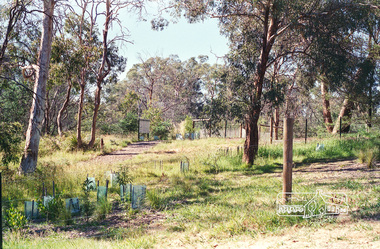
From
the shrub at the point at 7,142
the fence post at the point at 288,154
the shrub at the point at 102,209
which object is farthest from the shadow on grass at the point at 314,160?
the shrub at the point at 7,142

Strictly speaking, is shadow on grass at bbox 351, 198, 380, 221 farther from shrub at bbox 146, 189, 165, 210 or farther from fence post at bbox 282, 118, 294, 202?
shrub at bbox 146, 189, 165, 210

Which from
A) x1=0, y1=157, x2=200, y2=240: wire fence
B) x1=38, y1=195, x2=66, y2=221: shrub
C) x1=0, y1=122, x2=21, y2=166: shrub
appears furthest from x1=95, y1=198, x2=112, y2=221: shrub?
x1=0, y1=122, x2=21, y2=166: shrub

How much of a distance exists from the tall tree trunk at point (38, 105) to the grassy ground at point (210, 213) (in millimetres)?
598

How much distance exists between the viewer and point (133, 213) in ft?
21.5

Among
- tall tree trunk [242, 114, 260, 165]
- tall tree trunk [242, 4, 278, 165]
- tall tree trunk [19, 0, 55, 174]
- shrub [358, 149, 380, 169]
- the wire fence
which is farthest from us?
tall tree trunk [242, 114, 260, 165]

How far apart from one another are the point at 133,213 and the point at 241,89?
7205mm

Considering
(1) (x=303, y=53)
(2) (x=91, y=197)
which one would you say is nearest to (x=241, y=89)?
(1) (x=303, y=53)

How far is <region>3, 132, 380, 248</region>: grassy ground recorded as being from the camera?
4465 millimetres

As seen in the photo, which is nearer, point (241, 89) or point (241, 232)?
point (241, 232)

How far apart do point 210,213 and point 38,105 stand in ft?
26.7

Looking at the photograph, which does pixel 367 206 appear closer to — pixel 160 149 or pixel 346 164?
pixel 346 164

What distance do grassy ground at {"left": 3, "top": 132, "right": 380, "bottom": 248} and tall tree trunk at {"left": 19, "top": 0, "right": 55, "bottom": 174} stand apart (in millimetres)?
598

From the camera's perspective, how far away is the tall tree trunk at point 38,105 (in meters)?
11.1

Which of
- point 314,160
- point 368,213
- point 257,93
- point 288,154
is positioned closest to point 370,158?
point 314,160
